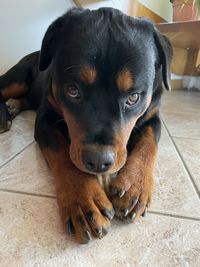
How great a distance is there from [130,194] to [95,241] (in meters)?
0.18

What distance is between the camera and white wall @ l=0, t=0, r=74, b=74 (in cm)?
244

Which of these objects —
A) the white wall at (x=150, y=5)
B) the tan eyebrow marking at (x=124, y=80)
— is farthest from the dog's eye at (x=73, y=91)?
the white wall at (x=150, y=5)

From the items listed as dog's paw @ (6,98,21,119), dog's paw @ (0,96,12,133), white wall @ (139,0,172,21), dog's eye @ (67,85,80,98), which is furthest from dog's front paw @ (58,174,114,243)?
white wall @ (139,0,172,21)

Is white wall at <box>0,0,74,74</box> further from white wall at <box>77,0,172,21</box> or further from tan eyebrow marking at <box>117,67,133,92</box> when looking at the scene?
tan eyebrow marking at <box>117,67,133,92</box>

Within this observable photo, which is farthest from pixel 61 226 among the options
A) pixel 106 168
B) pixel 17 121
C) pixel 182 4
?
pixel 182 4

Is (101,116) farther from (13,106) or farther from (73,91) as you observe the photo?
(13,106)

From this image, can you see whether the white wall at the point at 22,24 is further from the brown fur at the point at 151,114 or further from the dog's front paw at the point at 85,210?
the dog's front paw at the point at 85,210

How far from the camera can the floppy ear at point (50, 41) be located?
1.23m

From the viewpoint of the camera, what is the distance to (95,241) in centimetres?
79

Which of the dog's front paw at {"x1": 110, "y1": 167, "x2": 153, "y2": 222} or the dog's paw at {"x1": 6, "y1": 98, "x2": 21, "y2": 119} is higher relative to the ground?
the dog's front paw at {"x1": 110, "y1": 167, "x2": 153, "y2": 222}

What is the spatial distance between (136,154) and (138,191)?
21 centimetres

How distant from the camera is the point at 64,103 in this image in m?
1.14

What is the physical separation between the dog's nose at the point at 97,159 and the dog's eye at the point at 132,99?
0.26m

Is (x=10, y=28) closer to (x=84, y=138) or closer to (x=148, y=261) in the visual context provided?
(x=84, y=138)
